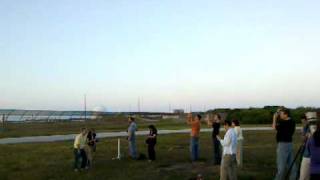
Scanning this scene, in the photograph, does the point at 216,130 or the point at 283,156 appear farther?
the point at 216,130

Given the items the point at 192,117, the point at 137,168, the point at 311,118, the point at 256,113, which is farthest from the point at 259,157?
the point at 256,113

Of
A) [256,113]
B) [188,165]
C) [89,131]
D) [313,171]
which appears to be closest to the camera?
[313,171]

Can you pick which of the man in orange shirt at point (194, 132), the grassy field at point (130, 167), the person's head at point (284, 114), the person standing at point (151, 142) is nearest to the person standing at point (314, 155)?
the person's head at point (284, 114)

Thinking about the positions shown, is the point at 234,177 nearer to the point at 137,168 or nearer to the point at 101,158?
the point at 137,168

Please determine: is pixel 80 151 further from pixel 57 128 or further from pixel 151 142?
pixel 57 128

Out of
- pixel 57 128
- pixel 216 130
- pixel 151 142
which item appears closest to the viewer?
pixel 216 130

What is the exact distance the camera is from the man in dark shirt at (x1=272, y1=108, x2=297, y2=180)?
1283cm

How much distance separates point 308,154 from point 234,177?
5.01m

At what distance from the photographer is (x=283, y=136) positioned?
13062 mm

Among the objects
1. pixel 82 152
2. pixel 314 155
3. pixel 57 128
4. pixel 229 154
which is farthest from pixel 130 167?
pixel 57 128

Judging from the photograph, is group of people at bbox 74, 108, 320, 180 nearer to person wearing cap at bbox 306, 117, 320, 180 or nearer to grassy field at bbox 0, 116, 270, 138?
person wearing cap at bbox 306, 117, 320, 180

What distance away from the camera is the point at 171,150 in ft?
85.7

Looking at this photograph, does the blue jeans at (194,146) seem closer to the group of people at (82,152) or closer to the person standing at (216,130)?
the person standing at (216,130)

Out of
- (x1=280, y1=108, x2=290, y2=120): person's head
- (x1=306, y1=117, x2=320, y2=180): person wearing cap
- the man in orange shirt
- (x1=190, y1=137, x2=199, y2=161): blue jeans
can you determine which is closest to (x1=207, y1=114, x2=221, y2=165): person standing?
the man in orange shirt
